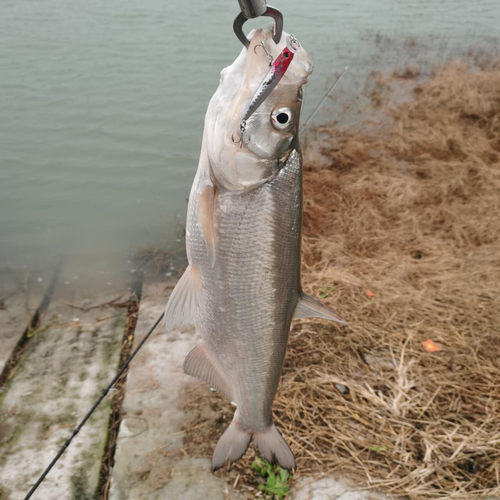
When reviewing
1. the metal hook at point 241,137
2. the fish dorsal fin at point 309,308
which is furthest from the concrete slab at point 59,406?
the metal hook at point 241,137

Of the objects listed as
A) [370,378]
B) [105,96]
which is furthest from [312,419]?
[105,96]

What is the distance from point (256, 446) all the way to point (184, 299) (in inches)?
A: 39.9

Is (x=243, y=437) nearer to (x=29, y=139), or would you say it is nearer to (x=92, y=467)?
(x=92, y=467)

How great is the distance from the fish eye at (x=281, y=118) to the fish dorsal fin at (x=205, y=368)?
1.31m

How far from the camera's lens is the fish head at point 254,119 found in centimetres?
190

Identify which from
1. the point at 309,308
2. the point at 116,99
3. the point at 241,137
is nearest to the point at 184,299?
the point at 309,308

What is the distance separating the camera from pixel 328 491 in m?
3.05

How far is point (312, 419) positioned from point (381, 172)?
5.23m

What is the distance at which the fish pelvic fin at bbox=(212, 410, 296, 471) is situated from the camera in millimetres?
2670

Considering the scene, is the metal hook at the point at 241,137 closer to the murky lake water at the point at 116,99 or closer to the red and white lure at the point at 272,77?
the red and white lure at the point at 272,77

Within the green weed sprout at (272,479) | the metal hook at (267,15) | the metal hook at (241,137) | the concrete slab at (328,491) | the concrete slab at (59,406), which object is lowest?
the concrete slab at (59,406)

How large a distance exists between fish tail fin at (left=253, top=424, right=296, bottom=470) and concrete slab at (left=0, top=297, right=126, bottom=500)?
4.30 ft

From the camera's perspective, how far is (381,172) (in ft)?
25.2

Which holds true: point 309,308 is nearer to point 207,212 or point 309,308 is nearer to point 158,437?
point 207,212
